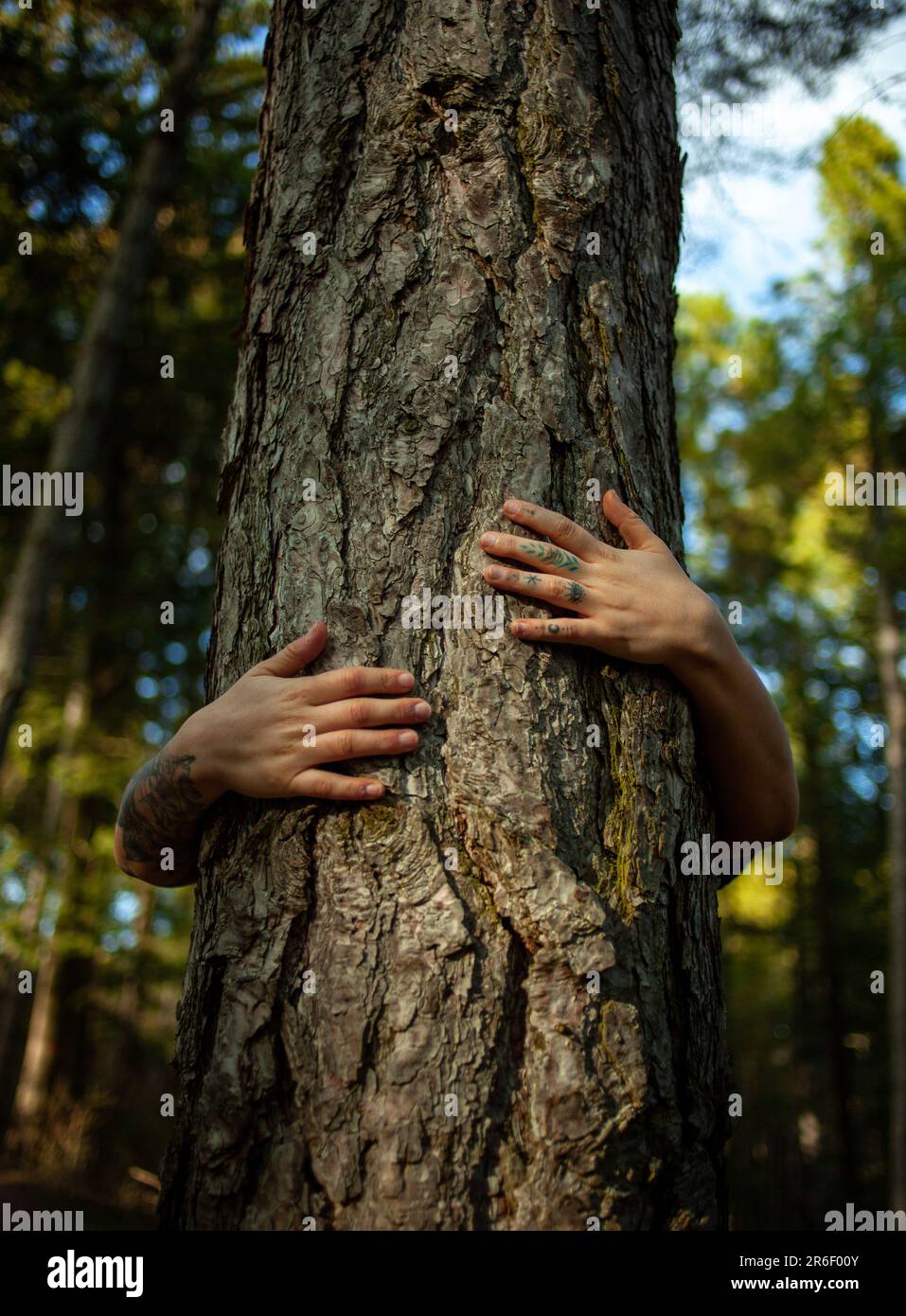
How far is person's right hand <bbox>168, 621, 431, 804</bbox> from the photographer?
56.0 inches

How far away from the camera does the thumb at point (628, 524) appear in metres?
1.62

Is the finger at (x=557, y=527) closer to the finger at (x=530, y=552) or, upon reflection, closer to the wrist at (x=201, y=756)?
the finger at (x=530, y=552)

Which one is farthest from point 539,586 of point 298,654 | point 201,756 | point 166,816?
point 166,816

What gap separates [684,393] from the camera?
15.7 meters

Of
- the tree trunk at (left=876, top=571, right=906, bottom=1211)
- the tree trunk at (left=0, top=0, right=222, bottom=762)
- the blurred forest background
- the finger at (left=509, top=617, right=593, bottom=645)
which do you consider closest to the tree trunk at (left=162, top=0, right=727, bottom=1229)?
the finger at (left=509, top=617, right=593, bottom=645)

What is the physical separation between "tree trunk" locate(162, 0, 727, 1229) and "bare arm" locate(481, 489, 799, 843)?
57 mm

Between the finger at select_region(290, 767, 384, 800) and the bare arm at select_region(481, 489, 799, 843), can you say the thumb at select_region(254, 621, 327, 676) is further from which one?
the bare arm at select_region(481, 489, 799, 843)

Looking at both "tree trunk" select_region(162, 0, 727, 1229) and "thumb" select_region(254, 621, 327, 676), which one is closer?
"tree trunk" select_region(162, 0, 727, 1229)

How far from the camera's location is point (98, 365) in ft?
24.1

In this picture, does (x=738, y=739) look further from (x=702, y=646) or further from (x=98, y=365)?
(x=98, y=365)

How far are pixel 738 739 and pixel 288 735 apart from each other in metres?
0.90
